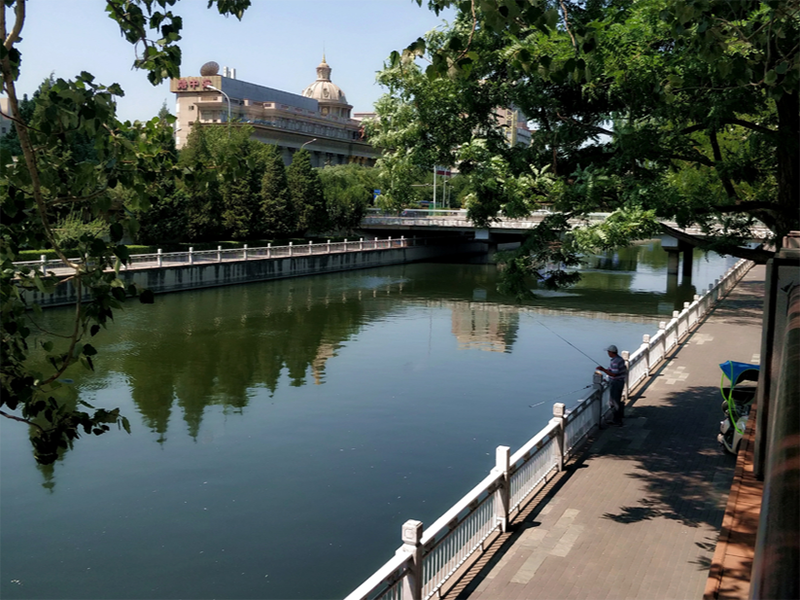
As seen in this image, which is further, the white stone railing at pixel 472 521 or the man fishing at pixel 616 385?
the man fishing at pixel 616 385

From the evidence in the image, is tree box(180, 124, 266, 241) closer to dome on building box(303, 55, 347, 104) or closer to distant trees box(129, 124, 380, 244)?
distant trees box(129, 124, 380, 244)

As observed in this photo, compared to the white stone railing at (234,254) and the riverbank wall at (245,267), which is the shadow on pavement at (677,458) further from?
the white stone railing at (234,254)

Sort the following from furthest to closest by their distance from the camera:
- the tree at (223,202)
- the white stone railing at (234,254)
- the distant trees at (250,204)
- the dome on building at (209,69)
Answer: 1. the dome on building at (209,69)
2. the tree at (223,202)
3. the distant trees at (250,204)
4. the white stone railing at (234,254)

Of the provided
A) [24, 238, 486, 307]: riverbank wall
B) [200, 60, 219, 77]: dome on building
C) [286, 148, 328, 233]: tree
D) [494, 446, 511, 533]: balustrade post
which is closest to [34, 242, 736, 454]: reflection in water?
[24, 238, 486, 307]: riverbank wall

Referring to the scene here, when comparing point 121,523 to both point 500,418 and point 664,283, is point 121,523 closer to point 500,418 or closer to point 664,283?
point 500,418

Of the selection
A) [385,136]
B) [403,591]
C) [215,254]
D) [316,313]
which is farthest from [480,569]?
[215,254]

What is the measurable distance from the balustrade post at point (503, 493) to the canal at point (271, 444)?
2.09 metres

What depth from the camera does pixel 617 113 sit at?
44.9 feet

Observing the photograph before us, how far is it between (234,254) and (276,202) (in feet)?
33.2

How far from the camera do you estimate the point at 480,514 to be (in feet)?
29.7

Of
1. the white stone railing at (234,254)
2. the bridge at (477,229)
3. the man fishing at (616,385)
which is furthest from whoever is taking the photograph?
the bridge at (477,229)

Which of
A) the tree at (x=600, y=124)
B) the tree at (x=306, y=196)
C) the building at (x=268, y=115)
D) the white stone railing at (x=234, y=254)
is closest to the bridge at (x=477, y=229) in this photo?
the white stone railing at (x=234, y=254)

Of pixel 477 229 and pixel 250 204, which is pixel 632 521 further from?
pixel 250 204

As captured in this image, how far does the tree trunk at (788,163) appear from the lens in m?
12.6
